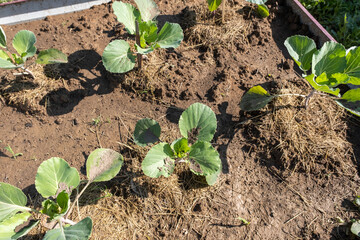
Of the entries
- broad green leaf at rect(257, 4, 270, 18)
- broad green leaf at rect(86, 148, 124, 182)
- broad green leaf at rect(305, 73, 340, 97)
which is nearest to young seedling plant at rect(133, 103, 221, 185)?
broad green leaf at rect(86, 148, 124, 182)

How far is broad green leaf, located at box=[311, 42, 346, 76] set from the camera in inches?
89.0

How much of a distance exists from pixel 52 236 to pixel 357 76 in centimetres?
241

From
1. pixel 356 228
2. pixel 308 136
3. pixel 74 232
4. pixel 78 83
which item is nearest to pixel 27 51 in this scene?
pixel 78 83

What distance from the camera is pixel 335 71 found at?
2.29m

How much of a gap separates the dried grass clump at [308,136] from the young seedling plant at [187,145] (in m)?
0.55

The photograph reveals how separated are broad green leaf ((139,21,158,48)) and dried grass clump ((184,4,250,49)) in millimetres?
531

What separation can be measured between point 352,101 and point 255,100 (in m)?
0.72

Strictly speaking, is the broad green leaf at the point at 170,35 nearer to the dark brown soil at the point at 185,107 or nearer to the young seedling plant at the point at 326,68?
the dark brown soil at the point at 185,107

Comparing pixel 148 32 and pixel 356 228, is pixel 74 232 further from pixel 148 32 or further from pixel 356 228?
pixel 356 228

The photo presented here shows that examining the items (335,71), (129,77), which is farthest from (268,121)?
(129,77)

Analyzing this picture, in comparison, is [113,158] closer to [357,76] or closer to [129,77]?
[129,77]

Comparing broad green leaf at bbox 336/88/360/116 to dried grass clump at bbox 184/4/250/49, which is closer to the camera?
broad green leaf at bbox 336/88/360/116

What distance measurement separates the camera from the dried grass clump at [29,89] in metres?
2.47

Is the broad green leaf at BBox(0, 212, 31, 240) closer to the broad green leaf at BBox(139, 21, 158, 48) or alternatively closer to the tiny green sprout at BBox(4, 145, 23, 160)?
the tiny green sprout at BBox(4, 145, 23, 160)
